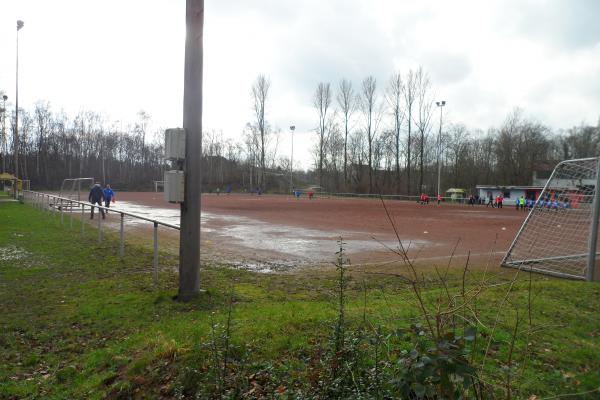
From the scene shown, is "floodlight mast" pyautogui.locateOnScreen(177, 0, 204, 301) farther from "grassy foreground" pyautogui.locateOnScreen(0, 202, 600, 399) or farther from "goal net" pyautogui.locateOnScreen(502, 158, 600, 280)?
"goal net" pyautogui.locateOnScreen(502, 158, 600, 280)

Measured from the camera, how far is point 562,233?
48.7 ft

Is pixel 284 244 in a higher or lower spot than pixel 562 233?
lower

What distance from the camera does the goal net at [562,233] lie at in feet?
26.2

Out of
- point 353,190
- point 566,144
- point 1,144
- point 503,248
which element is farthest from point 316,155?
point 503,248

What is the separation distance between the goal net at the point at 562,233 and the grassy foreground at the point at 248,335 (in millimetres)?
2134

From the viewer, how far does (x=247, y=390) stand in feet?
9.48

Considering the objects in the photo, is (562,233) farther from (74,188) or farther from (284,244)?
(74,188)

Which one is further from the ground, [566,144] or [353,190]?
[566,144]

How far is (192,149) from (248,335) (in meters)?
2.77

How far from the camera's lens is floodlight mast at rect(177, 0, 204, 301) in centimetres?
536

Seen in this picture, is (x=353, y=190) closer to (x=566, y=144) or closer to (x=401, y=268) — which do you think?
(x=566, y=144)

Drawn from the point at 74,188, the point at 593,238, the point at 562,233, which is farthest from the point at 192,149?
the point at 74,188

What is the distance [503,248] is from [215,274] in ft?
30.6

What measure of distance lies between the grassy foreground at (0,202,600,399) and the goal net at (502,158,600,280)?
2134mm
